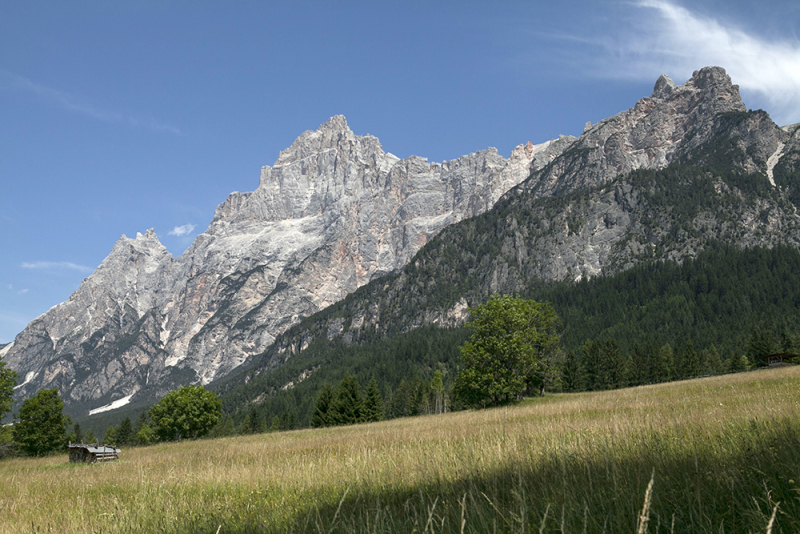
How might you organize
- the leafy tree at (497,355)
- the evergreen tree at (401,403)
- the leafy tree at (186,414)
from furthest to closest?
the evergreen tree at (401,403)
the leafy tree at (186,414)
the leafy tree at (497,355)

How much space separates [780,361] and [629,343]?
61766 millimetres

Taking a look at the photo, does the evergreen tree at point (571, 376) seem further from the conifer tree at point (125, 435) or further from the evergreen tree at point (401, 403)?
the conifer tree at point (125, 435)

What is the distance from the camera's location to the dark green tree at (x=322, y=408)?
6173 cm

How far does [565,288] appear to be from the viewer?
197m

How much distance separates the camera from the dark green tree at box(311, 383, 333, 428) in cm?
6173

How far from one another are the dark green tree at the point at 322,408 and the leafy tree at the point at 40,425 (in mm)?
28682

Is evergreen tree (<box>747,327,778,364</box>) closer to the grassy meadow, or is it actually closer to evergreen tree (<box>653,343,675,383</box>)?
evergreen tree (<box>653,343,675,383</box>)

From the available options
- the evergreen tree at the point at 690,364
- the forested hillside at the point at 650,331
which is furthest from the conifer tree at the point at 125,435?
the evergreen tree at the point at 690,364

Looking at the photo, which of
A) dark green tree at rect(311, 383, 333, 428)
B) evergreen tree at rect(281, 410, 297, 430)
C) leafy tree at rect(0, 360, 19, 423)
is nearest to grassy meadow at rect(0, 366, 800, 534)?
leafy tree at rect(0, 360, 19, 423)

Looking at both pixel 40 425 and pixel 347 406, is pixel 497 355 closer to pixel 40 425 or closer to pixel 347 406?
pixel 347 406

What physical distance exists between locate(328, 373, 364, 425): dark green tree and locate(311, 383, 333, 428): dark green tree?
1.85 m

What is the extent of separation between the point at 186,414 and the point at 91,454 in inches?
1603

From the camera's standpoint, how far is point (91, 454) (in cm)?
1878

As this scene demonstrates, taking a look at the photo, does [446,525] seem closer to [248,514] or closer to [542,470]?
[542,470]
